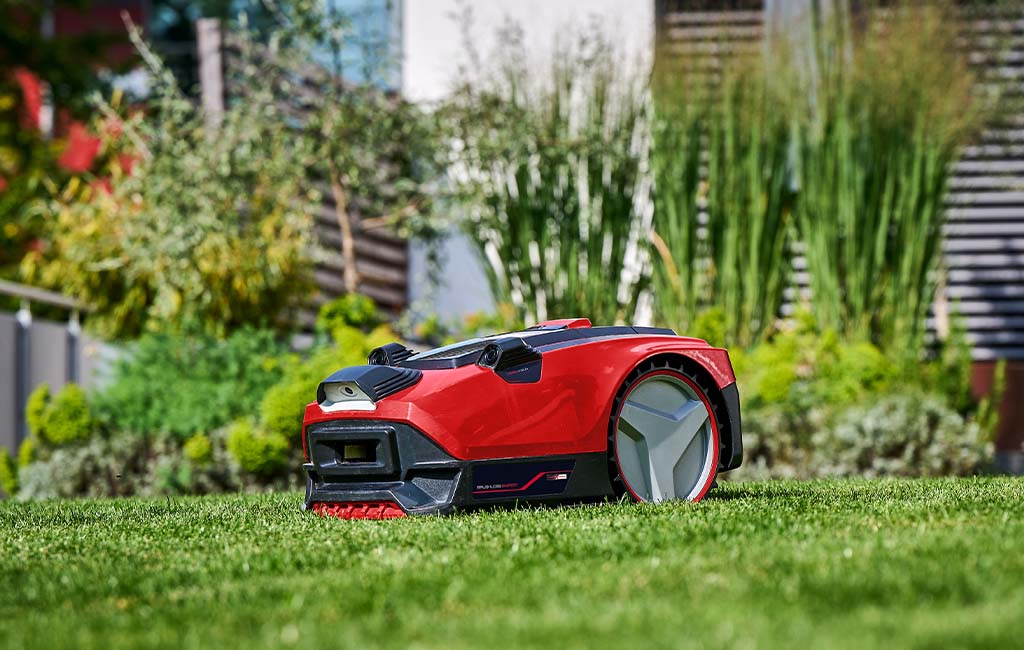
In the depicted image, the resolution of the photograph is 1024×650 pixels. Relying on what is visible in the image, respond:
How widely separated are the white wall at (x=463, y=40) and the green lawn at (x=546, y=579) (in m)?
6.39

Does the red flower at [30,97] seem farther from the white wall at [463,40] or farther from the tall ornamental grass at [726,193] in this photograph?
the tall ornamental grass at [726,193]

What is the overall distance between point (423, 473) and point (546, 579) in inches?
60.0

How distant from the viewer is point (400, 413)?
4582 mm

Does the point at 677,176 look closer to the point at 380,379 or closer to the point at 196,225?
the point at 196,225

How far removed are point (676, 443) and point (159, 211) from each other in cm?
547

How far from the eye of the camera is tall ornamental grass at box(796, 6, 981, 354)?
9.59 m

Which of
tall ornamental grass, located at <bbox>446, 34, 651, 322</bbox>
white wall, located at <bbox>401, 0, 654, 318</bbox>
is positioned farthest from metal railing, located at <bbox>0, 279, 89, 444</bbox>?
tall ornamental grass, located at <bbox>446, 34, 651, 322</bbox>

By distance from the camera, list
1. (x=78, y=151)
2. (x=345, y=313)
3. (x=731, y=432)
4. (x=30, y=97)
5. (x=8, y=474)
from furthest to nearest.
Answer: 1. (x=30, y=97)
2. (x=78, y=151)
3. (x=345, y=313)
4. (x=8, y=474)
5. (x=731, y=432)

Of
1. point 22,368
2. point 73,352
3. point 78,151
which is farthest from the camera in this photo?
point 78,151

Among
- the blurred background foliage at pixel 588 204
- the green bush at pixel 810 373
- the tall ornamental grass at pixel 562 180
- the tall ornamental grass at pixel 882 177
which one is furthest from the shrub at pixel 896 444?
the tall ornamental grass at pixel 562 180

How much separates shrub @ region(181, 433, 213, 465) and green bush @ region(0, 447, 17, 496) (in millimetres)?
1220


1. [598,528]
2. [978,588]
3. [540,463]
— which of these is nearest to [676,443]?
[540,463]

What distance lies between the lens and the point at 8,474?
343 inches

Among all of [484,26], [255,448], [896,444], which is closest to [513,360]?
[255,448]
